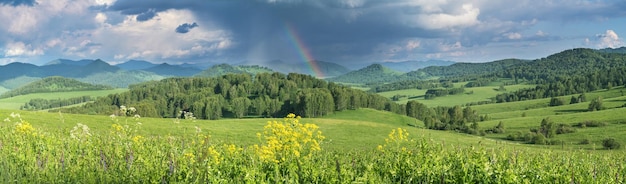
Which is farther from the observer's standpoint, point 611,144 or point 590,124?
point 590,124

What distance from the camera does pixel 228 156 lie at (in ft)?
34.5

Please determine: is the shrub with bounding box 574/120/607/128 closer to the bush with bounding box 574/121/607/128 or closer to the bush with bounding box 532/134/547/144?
the bush with bounding box 574/121/607/128

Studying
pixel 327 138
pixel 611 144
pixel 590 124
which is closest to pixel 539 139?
pixel 611 144

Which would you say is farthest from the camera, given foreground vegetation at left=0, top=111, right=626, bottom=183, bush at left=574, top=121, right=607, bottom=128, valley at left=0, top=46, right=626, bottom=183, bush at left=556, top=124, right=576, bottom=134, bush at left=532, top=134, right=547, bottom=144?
bush at left=574, top=121, right=607, bottom=128

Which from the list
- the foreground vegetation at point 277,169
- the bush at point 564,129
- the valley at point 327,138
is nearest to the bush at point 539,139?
the valley at point 327,138

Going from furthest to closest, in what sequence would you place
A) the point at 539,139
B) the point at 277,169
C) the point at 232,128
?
1. the point at 539,139
2. the point at 232,128
3. the point at 277,169

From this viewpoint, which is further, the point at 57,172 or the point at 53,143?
the point at 53,143

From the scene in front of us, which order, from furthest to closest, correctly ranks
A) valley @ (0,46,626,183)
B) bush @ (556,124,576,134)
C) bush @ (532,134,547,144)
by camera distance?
bush @ (556,124,576,134) → bush @ (532,134,547,144) → valley @ (0,46,626,183)

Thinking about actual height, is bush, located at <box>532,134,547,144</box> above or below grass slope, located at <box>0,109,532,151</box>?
below

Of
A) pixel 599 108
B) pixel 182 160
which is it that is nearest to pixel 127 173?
pixel 182 160

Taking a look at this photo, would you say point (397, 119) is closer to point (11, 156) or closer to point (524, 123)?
point (524, 123)

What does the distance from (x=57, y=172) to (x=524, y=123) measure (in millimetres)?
166286

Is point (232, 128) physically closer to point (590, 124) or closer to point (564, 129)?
point (564, 129)

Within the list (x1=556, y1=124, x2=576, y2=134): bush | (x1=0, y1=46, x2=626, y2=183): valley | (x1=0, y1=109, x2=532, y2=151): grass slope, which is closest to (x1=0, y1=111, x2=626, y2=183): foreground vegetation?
(x1=0, y1=46, x2=626, y2=183): valley
